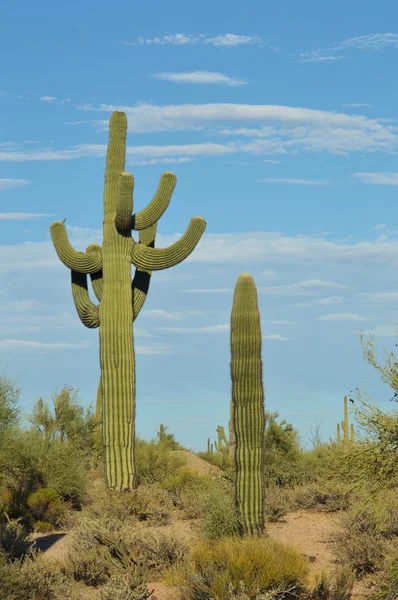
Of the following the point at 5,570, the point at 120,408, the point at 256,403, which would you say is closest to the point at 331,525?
the point at 256,403

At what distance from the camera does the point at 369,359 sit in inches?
545

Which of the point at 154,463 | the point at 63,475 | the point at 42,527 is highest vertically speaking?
Result: the point at 154,463

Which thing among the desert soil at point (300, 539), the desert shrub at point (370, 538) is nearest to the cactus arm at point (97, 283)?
the desert soil at point (300, 539)

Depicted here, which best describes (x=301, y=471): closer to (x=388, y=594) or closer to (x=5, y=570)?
(x=388, y=594)

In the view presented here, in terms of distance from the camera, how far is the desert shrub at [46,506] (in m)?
19.9

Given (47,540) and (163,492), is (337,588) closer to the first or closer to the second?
(47,540)

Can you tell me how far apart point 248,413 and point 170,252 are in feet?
20.1

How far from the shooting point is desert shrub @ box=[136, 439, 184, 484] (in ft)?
80.9

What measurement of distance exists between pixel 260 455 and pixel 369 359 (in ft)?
11.1

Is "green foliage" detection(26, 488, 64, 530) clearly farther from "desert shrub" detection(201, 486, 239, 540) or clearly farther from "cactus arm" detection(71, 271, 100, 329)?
"desert shrub" detection(201, 486, 239, 540)

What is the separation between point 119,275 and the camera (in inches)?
839

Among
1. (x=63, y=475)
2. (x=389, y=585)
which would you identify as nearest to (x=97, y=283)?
(x=63, y=475)

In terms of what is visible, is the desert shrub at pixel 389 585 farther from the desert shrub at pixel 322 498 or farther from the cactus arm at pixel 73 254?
the cactus arm at pixel 73 254

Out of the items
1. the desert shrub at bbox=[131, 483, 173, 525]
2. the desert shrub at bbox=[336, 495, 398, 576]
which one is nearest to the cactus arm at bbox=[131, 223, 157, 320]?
the desert shrub at bbox=[131, 483, 173, 525]
